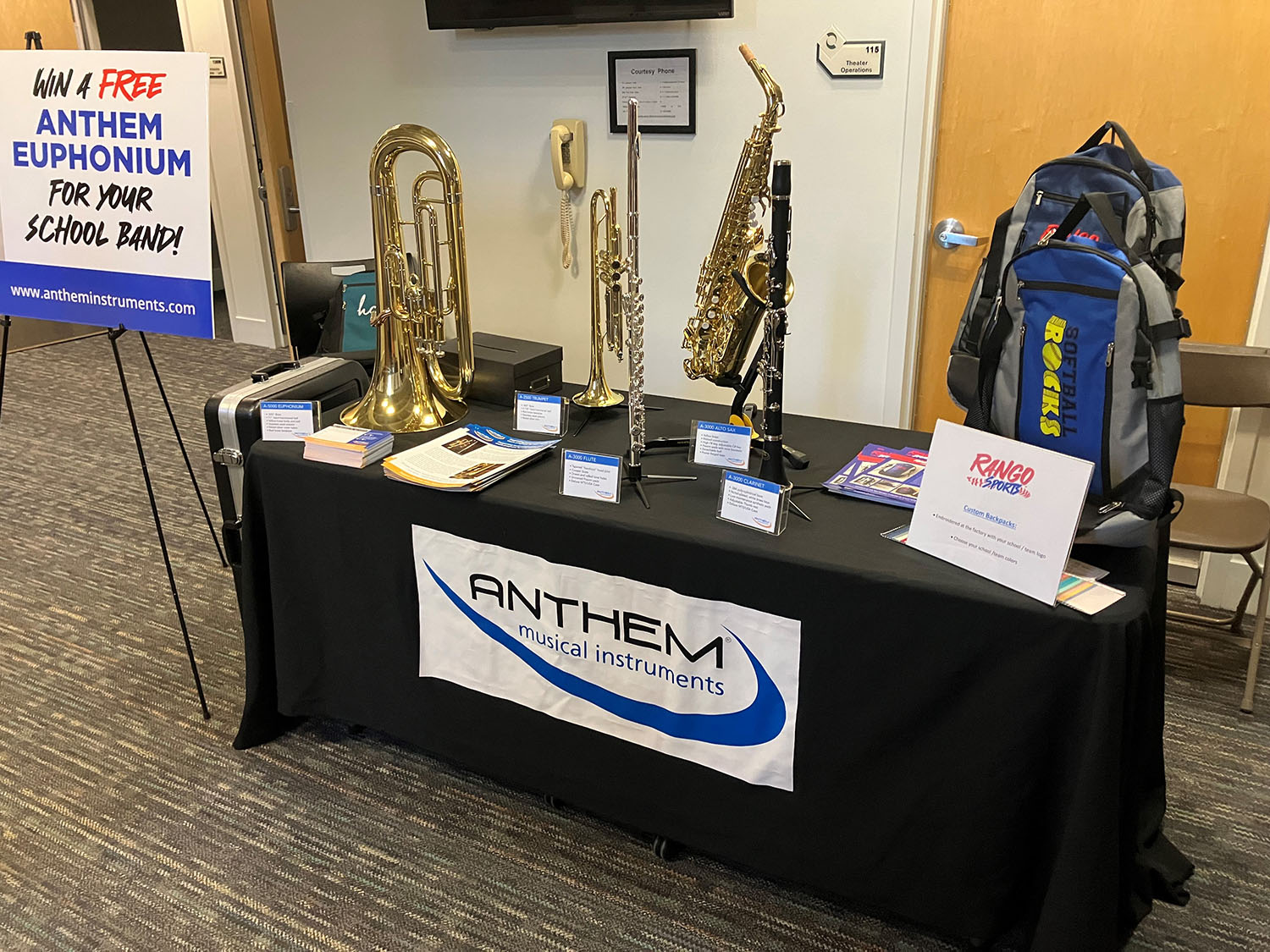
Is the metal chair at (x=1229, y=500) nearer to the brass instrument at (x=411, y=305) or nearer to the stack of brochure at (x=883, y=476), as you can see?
the stack of brochure at (x=883, y=476)

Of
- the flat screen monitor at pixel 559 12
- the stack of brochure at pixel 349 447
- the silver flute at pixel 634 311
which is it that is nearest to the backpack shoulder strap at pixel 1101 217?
the silver flute at pixel 634 311

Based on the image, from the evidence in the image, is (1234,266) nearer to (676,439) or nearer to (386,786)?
(676,439)

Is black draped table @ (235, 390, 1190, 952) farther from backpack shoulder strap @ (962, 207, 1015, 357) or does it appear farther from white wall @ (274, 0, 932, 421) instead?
white wall @ (274, 0, 932, 421)

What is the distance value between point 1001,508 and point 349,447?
3.92 feet

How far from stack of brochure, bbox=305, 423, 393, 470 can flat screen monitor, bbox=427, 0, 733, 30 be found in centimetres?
154

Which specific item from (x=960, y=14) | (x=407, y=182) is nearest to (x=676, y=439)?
(x=960, y=14)

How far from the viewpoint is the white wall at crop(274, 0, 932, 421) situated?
8.55 feet

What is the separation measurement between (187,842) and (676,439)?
1.29m

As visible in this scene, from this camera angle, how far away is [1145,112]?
236cm

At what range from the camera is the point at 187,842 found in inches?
74.6

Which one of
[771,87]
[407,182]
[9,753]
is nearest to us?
[771,87]

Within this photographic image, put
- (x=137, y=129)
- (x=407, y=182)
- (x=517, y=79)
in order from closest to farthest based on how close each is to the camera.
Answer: (x=137, y=129)
(x=517, y=79)
(x=407, y=182)

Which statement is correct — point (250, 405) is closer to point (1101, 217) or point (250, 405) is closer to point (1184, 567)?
point (1101, 217)

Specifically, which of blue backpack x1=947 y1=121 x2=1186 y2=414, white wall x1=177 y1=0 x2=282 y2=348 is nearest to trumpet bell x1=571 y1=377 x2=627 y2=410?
blue backpack x1=947 y1=121 x2=1186 y2=414
